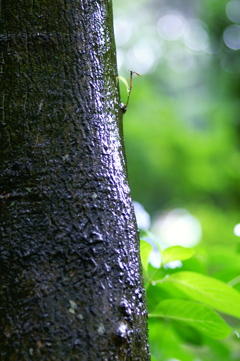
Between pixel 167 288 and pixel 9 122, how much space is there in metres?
0.64

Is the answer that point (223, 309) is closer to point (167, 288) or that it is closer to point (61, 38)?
point (167, 288)

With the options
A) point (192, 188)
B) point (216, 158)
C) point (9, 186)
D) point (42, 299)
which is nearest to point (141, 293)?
point (42, 299)

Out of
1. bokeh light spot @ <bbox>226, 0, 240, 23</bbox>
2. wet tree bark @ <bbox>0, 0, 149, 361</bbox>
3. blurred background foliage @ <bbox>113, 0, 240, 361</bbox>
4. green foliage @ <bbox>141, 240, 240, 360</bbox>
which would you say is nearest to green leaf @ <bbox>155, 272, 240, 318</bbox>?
green foliage @ <bbox>141, 240, 240, 360</bbox>

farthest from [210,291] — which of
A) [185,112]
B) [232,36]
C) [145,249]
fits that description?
[232,36]

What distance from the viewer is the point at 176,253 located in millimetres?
892

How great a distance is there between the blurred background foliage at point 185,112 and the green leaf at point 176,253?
0.87 metres

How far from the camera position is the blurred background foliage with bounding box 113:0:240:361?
4191 mm

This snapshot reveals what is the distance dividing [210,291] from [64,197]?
0.47m

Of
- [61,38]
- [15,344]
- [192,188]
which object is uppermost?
[192,188]

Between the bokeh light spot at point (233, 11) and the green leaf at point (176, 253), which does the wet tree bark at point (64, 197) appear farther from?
the bokeh light spot at point (233, 11)

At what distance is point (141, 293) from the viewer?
0.62m

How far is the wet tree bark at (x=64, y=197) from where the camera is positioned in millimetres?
520

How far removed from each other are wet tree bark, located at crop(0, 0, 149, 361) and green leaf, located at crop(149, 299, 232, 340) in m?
0.26

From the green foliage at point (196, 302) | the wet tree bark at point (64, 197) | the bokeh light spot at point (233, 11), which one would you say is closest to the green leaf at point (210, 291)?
the green foliage at point (196, 302)
